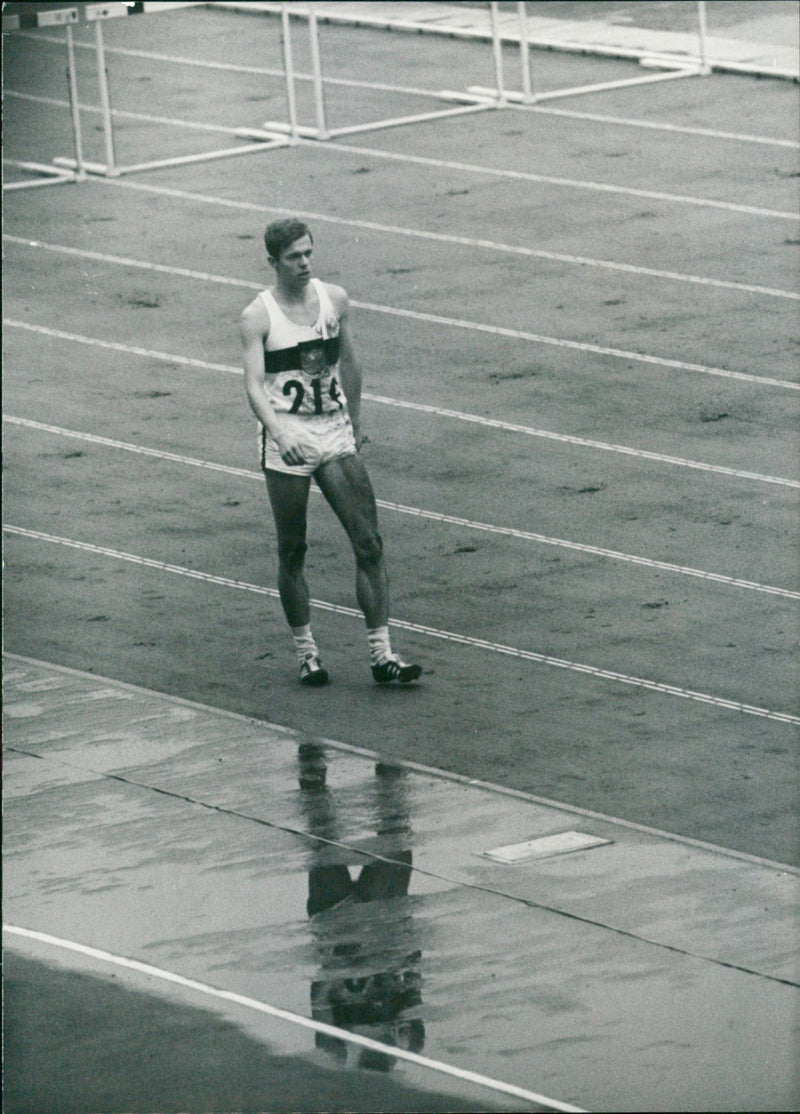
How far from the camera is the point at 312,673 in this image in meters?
11.4

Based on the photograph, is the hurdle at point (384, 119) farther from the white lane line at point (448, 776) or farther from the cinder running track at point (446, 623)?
the white lane line at point (448, 776)

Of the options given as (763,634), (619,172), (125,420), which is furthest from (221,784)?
(619,172)

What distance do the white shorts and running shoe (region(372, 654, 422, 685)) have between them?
898 mm

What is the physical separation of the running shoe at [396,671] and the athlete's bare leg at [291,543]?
15.9 inches

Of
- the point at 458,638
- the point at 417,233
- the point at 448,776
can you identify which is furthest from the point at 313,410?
the point at 417,233

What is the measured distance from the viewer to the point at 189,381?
16.7 meters

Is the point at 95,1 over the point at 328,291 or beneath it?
over

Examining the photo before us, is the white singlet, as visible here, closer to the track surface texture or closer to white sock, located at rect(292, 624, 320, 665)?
white sock, located at rect(292, 624, 320, 665)

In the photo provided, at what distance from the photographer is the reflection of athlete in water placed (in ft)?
25.9

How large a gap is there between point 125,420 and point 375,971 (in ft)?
26.6

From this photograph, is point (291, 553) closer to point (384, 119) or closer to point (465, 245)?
point (465, 245)

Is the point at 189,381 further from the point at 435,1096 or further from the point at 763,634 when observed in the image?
the point at 435,1096

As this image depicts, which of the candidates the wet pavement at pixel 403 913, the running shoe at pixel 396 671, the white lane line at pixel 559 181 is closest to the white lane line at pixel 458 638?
the running shoe at pixel 396 671

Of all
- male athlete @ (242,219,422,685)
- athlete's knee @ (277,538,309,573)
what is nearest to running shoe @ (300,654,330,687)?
male athlete @ (242,219,422,685)
